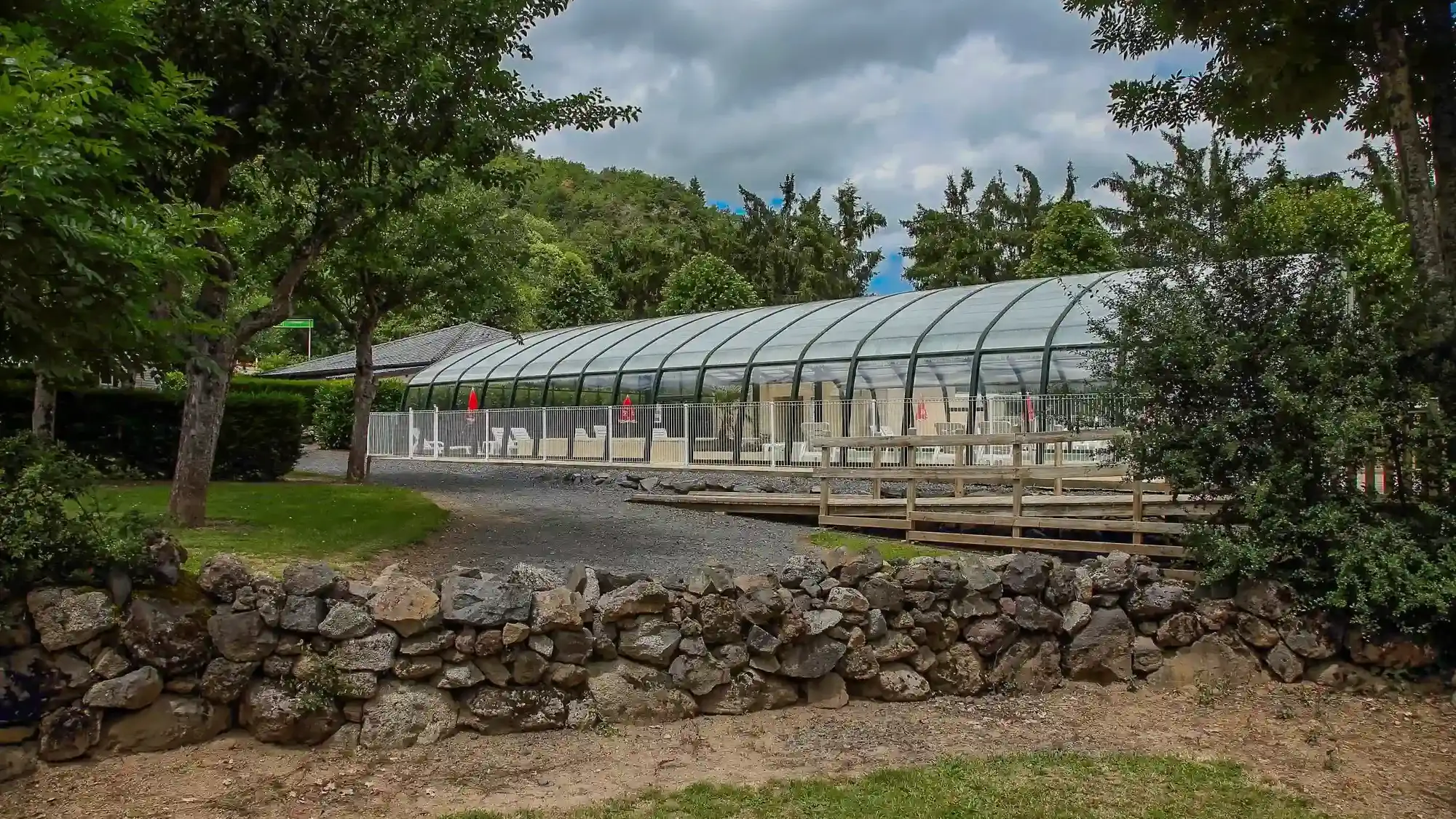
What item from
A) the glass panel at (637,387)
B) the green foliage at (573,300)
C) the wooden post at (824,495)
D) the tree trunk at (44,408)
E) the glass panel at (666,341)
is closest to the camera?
the tree trunk at (44,408)

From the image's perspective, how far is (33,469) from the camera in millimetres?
4648

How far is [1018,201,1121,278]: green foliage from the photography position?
33.0 metres

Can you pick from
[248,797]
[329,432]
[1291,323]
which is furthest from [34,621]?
[329,432]

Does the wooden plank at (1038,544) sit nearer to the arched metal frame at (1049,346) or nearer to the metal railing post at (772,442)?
the arched metal frame at (1049,346)

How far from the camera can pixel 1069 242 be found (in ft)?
112

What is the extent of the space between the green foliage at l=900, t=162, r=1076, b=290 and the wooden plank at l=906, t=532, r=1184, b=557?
32.7 meters

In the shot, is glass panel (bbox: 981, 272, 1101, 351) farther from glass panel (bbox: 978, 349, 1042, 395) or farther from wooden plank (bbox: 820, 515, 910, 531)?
wooden plank (bbox: 820, 515, 910, 531)

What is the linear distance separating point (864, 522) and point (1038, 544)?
255cm

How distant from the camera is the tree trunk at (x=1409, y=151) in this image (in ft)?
21.8

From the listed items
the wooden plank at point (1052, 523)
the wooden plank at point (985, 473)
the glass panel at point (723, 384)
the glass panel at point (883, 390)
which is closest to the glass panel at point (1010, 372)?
the glass panel at point (883, 390)

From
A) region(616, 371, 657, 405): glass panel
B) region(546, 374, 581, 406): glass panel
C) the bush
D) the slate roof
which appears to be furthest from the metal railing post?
the slate roof

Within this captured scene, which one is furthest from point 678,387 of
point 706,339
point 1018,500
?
point 1018,500

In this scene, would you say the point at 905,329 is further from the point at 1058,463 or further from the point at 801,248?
the point at 801,248

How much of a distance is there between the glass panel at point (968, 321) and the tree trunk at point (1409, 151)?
8.42m
